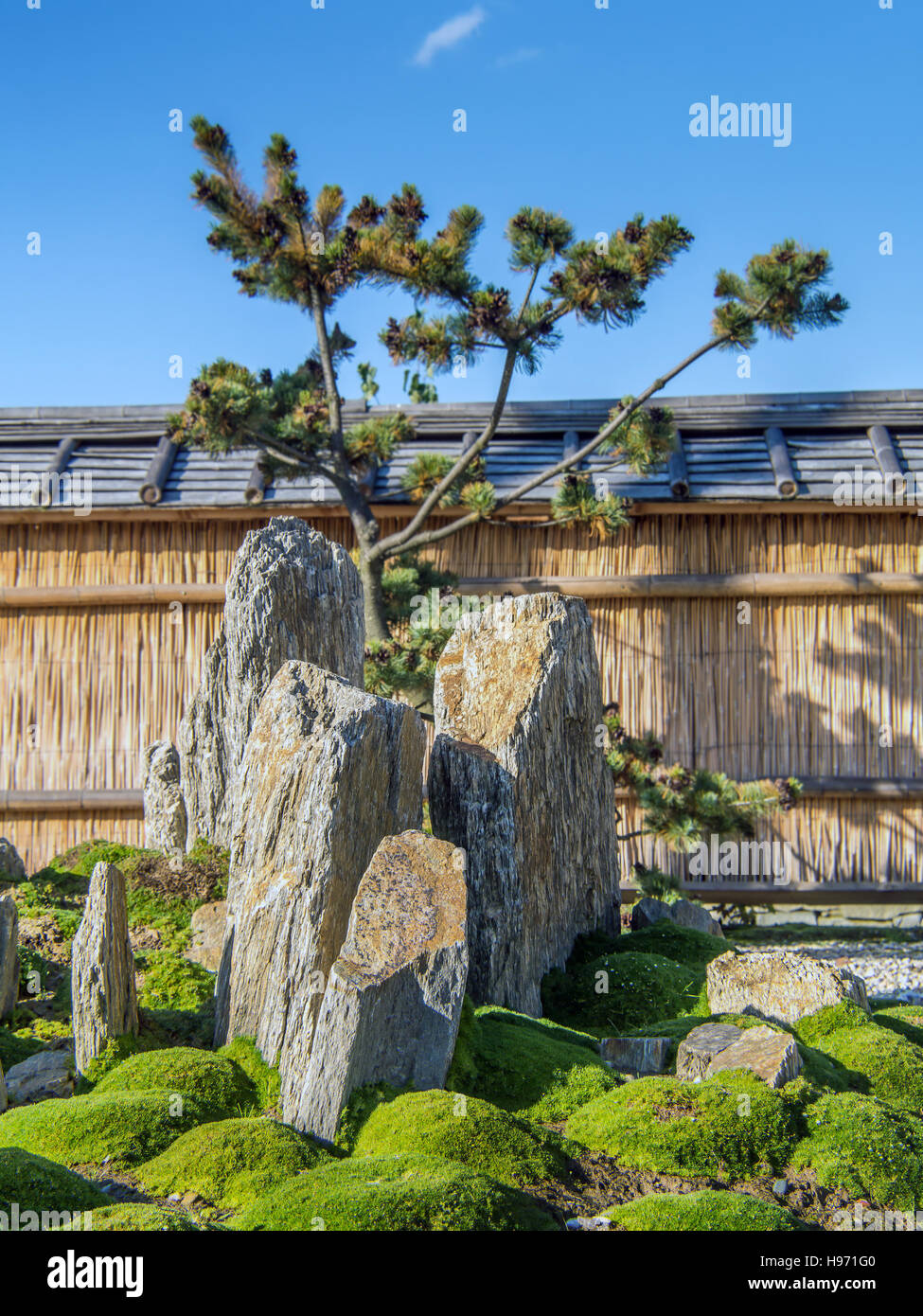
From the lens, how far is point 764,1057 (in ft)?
15.3

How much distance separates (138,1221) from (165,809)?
14.7 feet

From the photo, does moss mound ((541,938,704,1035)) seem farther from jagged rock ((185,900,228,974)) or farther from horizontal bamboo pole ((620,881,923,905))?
horizontal bamboo pole ((620,881,923,905))

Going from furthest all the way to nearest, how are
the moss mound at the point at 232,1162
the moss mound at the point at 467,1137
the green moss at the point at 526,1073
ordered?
the green moss at the point at 526,1073, the moss mound at the point at 467,1137, the moss mound at the point at 232,1162

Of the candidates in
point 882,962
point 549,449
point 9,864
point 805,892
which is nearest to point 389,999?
point 9,864

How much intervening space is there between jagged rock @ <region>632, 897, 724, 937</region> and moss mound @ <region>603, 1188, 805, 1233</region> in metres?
3.96

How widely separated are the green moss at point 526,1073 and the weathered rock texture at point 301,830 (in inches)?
28.0

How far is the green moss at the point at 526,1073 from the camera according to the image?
4660 millimetres

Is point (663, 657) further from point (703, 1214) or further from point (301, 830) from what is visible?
point (703, 1214)

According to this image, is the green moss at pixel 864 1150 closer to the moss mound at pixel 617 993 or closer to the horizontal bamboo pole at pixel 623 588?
the moss mound at pixel 617 993

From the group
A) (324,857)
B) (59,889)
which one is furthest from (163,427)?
(324,857)

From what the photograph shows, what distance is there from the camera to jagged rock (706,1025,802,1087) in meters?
4.55

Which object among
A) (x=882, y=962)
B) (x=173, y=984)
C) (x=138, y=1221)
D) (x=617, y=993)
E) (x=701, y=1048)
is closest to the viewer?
(x=138, y=1221)


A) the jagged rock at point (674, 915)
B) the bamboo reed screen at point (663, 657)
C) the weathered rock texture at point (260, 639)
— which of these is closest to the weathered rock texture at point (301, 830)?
the weathered rock texture at point (260, 639)
